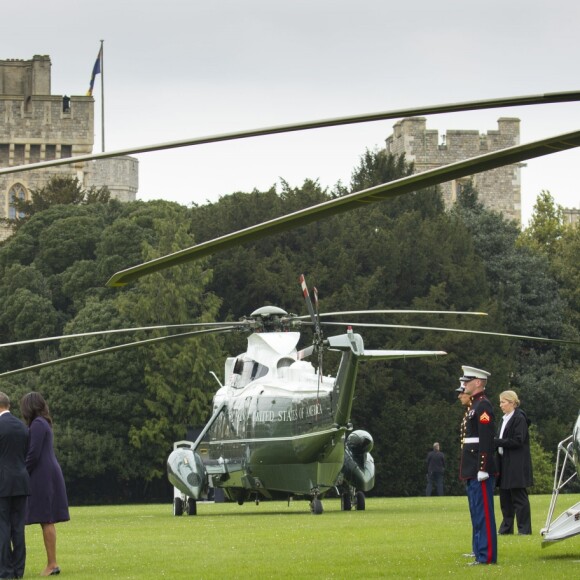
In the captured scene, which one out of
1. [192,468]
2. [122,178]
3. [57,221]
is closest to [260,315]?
[192,468]

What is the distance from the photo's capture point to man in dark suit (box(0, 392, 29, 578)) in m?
12.4

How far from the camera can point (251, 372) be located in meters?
26.9

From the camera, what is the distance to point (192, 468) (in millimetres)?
26109

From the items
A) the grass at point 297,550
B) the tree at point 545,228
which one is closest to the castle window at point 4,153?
the tree at point 545,228

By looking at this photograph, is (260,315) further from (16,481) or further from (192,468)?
(16,481)

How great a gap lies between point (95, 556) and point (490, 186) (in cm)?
6773

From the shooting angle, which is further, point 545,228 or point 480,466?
point 545,228

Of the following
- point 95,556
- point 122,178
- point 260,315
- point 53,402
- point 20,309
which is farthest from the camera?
point 122,178

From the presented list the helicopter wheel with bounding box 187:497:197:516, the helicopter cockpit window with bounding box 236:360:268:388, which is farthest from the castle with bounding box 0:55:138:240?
the helicopter wheel with bounding box 187:497:197:516

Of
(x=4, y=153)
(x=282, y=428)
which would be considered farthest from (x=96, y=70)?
(x=282, y=428)

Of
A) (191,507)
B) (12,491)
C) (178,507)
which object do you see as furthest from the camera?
(178,507)

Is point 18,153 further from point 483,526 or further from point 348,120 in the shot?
point 348,120

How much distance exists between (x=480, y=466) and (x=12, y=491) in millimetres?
4017

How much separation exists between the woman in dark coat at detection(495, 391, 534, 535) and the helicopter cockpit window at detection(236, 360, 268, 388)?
31.8 feet
